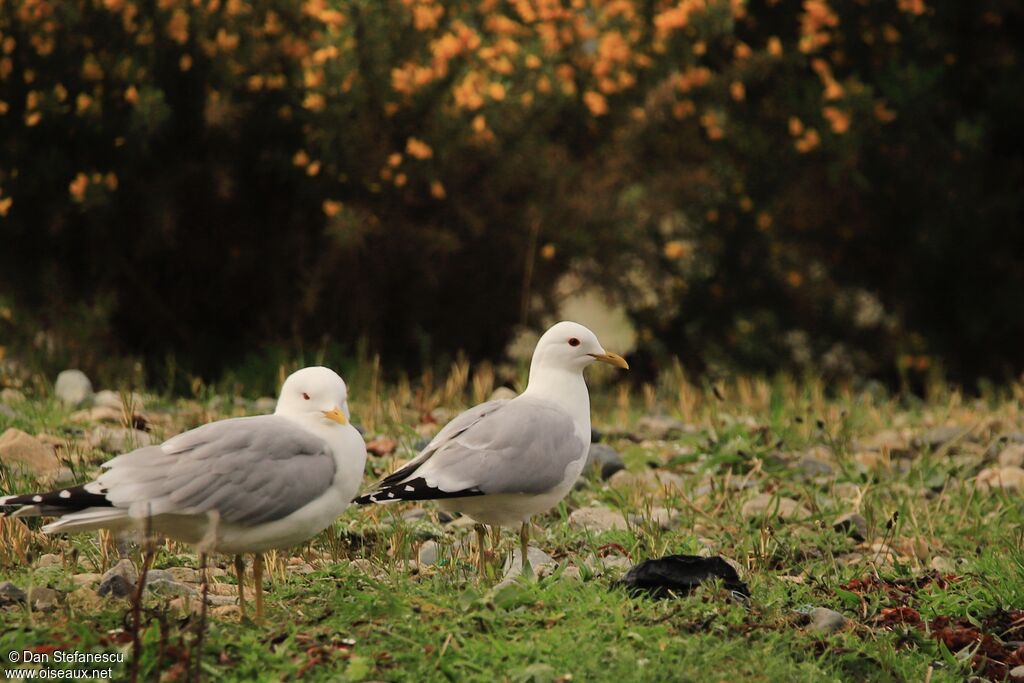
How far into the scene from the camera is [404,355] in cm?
988

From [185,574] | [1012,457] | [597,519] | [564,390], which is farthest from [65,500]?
[1012,457]

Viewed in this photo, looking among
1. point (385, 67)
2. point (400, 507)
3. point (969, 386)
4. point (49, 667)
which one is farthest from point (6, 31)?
point (969, 386)

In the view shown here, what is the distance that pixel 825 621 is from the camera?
4.30m

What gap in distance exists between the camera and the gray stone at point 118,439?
243 inches

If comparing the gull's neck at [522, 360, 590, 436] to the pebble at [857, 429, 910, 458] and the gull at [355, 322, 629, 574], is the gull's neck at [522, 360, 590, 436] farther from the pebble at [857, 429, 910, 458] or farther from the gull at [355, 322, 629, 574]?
the pebble at [857, 429, 910, 458]

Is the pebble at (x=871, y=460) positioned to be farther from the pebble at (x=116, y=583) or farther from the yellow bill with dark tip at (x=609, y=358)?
the pebble at (x=116, y=583)

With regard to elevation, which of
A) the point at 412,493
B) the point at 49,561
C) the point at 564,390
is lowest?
the point at 49,561

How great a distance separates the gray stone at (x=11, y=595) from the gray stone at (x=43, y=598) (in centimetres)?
3

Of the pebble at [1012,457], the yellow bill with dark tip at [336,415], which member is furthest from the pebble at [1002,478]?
the yellow bill with dark tip at [336,415]

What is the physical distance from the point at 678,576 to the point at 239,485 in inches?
56.8

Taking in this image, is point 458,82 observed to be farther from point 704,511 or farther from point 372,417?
point 704,511

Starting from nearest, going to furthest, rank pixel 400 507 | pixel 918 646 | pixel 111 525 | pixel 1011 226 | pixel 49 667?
pixel 49 667, pixel 111 525, pixel 918 646, pixel 400 507, pixel 1011 226

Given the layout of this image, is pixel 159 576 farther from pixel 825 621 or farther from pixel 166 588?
pixel 825 621

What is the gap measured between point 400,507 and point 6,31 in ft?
15.4
